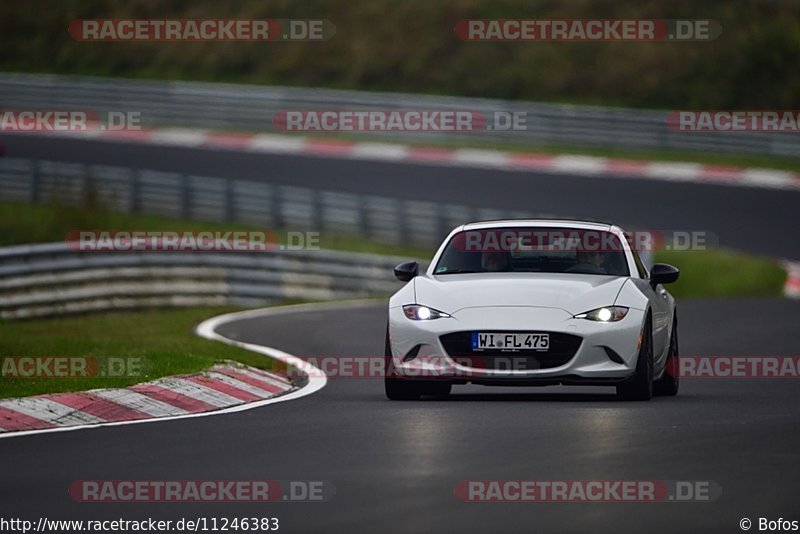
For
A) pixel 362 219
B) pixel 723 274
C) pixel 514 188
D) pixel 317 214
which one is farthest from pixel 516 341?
pixel 514 188

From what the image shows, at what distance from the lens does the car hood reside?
40.3 ft

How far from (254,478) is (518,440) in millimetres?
1901

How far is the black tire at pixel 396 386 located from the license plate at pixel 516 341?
0.71 metres

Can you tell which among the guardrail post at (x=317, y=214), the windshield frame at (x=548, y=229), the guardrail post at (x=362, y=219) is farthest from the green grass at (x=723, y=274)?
the windshield frame at (x=548, y=229)

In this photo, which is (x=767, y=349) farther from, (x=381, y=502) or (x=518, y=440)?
(x=381, y=502)

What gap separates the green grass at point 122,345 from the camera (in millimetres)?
12891

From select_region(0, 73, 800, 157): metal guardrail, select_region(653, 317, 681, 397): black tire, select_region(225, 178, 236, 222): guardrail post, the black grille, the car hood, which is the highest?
select_region(0, 73, 800, 157): metal guardrail

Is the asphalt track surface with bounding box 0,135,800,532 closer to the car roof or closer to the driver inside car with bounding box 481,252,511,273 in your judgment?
the driver inside car with bounding box 481,252,511,273

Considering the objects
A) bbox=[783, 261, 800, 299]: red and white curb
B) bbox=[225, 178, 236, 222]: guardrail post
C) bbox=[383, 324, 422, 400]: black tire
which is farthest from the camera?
bbox=[225, 178, 236, 222]: guardrail post

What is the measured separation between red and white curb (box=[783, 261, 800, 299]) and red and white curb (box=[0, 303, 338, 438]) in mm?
13005

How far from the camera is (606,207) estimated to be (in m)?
33.5

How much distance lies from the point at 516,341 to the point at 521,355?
0.10 m

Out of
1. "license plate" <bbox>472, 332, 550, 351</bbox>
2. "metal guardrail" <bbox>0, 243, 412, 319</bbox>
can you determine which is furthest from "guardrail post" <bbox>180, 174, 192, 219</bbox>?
"license plate" <bbox>472, 332, 550, 351</bbox>

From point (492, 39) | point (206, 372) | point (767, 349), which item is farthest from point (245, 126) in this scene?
point (206, 372)
